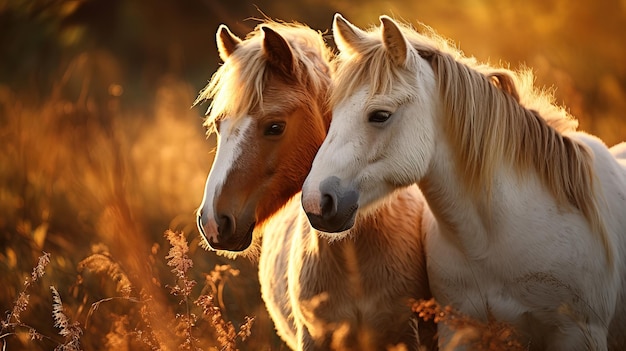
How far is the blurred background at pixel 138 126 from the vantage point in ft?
16.8

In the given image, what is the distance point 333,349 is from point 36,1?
441 cm

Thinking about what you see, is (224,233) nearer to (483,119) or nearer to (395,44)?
(395,44)

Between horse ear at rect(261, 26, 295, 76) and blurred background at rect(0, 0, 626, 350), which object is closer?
horse ear at rect(261, 26, 295, 76)

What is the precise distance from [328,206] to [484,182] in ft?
2.26

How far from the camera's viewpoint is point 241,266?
5.72 m

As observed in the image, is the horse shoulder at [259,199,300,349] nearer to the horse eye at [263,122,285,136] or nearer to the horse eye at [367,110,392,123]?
the horse eye at [263,122,285,136]

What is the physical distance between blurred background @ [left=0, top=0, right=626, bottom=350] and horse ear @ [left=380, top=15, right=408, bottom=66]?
4.85ft

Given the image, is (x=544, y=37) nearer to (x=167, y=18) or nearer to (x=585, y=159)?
(x=585, y=159)

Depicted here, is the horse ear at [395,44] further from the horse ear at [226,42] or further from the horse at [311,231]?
the horse ear at [226,42]

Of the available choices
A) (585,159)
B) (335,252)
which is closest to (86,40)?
(335,252)

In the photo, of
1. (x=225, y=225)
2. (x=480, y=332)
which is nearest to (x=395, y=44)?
(x=225, y=225)

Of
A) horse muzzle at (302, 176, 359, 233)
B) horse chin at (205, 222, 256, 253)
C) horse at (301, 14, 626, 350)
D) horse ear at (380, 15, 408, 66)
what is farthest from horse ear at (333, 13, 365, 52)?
horse chin at (205, 222, 256, 253)

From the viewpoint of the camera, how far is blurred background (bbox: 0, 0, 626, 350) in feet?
16.8

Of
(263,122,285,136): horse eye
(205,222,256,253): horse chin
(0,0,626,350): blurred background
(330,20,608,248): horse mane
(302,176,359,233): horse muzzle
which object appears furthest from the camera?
(0,0,626,350): blurred background
